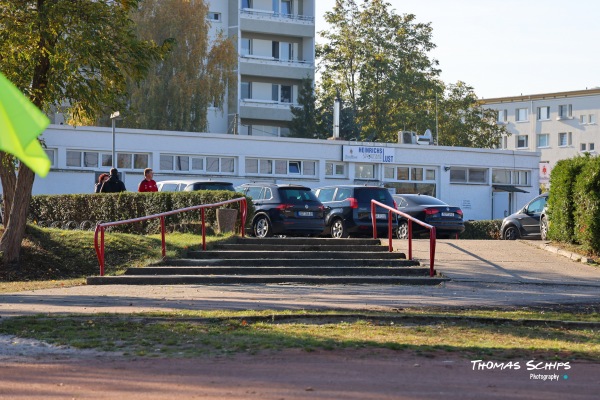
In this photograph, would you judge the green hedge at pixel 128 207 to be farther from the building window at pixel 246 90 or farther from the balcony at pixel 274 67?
the building window at pixel 246 90

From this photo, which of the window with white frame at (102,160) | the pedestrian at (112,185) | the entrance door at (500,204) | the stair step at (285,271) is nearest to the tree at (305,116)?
the entrance door at (500,204)

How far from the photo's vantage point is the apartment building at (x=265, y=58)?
216 ft

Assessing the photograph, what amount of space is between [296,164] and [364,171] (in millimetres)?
3807

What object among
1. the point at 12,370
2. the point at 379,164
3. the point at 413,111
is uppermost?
the point at 413,111

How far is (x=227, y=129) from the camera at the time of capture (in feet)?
218

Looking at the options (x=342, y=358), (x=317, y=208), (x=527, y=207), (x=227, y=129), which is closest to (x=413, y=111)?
(x=227, y=129)

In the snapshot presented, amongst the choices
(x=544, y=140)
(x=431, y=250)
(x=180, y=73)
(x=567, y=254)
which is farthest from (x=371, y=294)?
(x=544, y=140)

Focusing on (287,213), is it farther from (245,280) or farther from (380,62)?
(380,62)

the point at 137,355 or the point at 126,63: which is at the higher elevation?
the point at 126,63

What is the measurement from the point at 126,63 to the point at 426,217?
13402 millimetres

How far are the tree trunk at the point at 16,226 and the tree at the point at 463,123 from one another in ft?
174

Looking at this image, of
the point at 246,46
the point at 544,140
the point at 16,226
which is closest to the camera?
the point at 16,226

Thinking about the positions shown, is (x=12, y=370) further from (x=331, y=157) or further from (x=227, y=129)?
(x=227, y=129)

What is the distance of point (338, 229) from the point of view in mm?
28188
